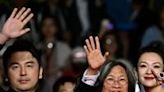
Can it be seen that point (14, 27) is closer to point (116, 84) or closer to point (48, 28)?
point (116, 84)

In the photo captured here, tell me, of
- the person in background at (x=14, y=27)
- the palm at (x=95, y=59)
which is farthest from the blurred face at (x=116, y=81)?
the person in background at (x=14, y=27)

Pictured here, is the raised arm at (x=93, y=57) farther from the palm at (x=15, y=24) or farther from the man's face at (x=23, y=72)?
the palm at (x=15, y=24)

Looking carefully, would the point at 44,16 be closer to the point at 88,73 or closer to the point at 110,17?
the point at 110,17

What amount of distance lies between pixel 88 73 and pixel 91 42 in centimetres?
29

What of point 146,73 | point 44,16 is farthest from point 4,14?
point 146,73

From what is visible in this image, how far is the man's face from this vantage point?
8.03m

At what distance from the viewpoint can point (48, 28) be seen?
1131cm

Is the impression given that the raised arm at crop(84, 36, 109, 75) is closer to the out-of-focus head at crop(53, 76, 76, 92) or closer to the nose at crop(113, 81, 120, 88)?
the nose at crop(113, 81, 120, 88)

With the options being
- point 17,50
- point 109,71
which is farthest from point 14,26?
point 109,71

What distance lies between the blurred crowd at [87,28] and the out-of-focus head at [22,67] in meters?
2.15

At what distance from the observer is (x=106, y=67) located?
315 inches

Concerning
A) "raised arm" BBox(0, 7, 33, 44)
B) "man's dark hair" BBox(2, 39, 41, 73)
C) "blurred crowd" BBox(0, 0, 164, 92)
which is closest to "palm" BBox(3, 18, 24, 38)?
"raised arm" BBox(0, 7, 33, 44)

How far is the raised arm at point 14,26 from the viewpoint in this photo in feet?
26.3

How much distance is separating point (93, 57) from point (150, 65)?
57 centimetres
